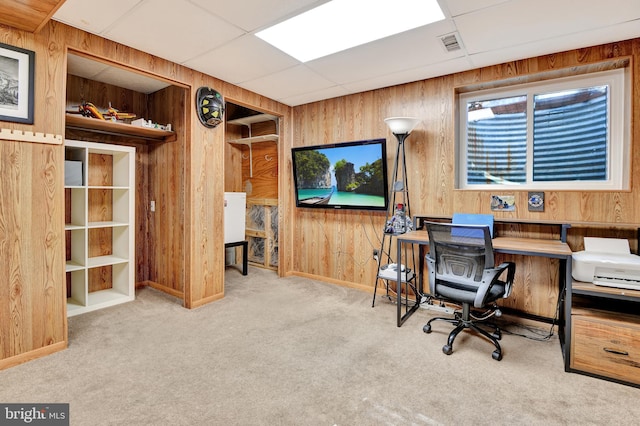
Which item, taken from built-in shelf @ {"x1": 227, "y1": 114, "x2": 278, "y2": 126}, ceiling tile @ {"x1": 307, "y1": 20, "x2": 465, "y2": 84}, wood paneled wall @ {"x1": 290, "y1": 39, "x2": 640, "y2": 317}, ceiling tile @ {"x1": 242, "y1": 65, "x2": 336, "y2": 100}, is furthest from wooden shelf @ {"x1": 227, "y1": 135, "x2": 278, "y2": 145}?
ceiling tile @ {"x1": 307, "y1": 20, "x2": 465, "y2": 84}

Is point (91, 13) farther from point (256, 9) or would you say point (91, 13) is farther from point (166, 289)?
point (166, 289)

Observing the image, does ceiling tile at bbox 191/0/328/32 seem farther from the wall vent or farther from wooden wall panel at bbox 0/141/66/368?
wooden wall panel at bbox 0/141/66/368

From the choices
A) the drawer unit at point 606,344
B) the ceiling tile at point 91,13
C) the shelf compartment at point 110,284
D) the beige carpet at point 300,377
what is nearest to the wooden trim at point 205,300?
the beige carpet at point 300,377

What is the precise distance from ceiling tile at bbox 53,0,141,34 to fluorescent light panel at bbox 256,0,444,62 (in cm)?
92

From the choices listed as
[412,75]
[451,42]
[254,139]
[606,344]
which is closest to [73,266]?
[254,139]

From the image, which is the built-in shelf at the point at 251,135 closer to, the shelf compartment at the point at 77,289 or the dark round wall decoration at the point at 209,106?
the dark round wall decoration at the point at 209,106

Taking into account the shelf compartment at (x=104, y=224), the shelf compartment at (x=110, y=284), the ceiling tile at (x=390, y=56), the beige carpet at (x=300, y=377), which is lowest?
the beige carpet at (x=300, y=377)

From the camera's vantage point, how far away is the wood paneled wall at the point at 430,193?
260 centimetres

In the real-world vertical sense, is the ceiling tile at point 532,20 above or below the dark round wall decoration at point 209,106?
above

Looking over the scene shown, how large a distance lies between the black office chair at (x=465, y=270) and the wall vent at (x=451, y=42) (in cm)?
145

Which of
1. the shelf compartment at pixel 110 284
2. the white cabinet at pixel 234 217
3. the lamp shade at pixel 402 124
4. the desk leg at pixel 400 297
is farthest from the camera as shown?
the white cabinet at pixel 234 217

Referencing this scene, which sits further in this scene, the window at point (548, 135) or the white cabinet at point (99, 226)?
the white cabinet at point (99, 226)

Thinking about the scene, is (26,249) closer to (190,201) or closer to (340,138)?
(190,201)

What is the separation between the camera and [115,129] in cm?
341
